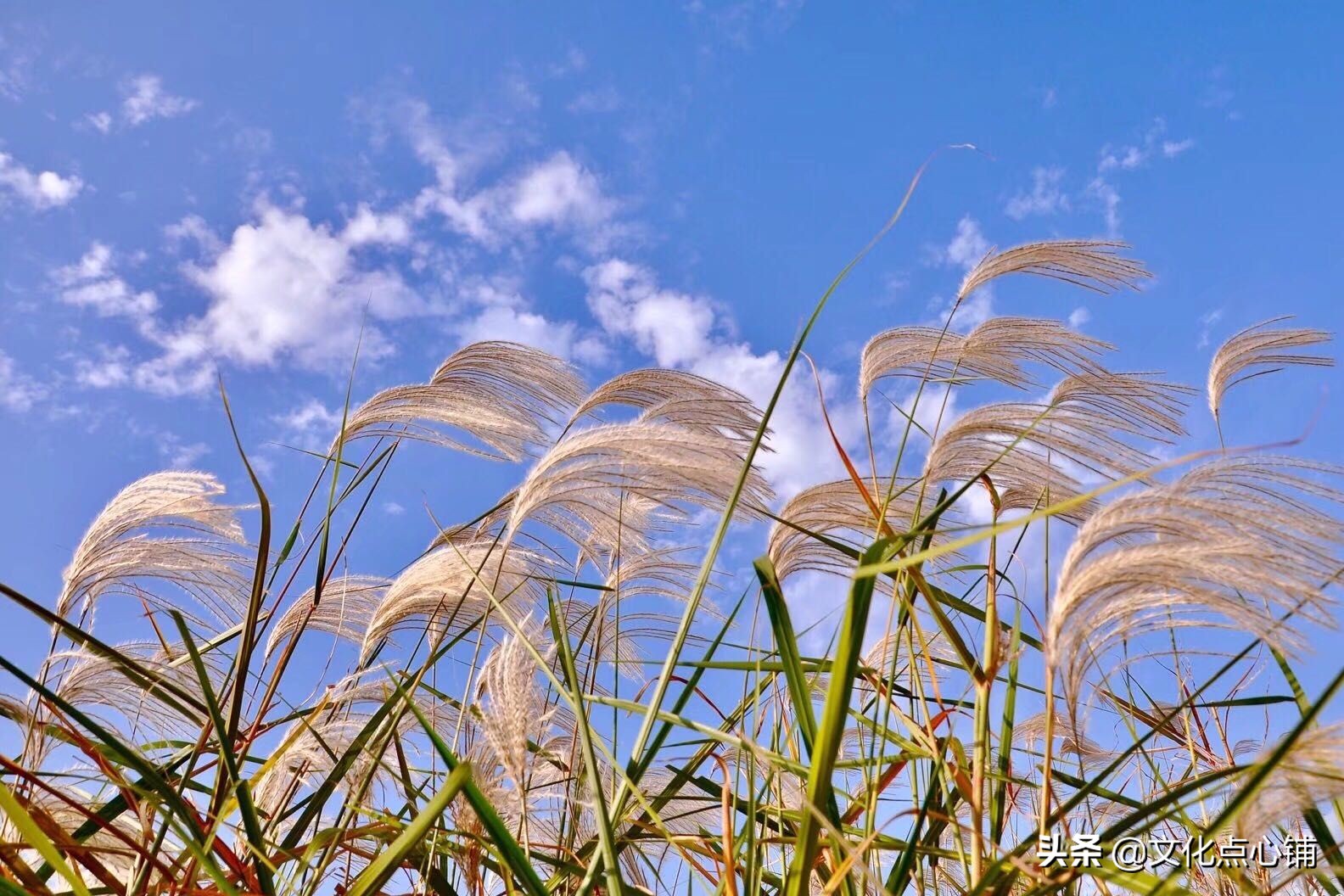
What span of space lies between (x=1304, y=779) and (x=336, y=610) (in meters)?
1.81

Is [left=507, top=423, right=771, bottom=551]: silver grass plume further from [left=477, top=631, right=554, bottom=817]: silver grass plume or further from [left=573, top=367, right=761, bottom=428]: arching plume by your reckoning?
[left=573, top=367, right=761, bottom=428]: arching plume

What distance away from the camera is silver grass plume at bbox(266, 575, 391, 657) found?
6.47 ft

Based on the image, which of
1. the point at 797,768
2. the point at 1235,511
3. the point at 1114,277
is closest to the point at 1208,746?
the point at 1114,277

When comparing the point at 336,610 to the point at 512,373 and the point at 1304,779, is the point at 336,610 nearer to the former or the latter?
the point at 512,373

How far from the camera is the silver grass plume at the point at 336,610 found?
197 cm

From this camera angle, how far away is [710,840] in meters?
1.62

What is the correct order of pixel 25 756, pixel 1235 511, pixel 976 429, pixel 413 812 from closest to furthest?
pixel 1235 511 < pixel 976 429 < pixel 25 756 < pixel 413 812

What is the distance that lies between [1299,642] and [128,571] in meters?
1.95

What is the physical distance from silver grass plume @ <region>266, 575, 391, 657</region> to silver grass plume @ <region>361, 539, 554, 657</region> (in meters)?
0.09

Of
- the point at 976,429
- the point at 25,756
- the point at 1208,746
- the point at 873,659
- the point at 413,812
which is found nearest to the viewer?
the point at 976,429

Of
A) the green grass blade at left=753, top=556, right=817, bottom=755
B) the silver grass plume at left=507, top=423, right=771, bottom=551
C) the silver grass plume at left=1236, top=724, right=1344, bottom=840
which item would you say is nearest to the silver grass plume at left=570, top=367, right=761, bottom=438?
the silver grass plume at left=507, top=423, right=771, bottom=551

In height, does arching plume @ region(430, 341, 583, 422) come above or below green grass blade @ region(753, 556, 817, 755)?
above

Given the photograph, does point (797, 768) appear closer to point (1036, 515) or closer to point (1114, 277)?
point (1036, 515)

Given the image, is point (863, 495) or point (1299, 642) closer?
point (1299, 642)
